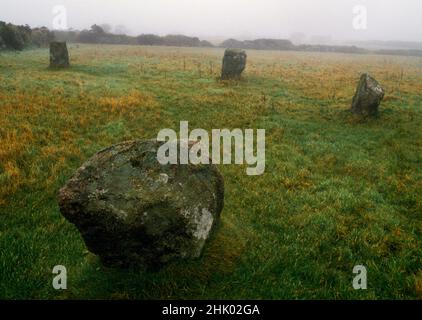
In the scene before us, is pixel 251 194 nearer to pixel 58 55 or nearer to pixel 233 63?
pixel 233 63

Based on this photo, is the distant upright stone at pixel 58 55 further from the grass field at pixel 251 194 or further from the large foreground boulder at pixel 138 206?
the large foreground boulder at pixel 138 206

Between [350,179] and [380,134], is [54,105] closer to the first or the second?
[350,179]

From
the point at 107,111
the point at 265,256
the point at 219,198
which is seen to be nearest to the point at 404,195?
the point at 265,256

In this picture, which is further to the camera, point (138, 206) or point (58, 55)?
point (58, 55)

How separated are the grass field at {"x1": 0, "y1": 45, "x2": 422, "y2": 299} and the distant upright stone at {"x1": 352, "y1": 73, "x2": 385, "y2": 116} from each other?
63cm

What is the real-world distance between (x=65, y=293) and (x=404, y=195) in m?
10.4

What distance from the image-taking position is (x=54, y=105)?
1891 cm

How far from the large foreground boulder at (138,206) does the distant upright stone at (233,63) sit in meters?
24.5

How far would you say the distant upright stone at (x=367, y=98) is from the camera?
19.6 metres

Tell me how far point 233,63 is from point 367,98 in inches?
552

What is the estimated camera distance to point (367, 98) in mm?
19688

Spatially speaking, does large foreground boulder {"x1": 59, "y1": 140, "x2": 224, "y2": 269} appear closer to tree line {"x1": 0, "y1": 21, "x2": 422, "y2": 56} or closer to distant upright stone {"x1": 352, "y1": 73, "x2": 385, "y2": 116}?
distant upright stone {"x1": 352, "y1": 73, "x2": 385, "y2": 116}

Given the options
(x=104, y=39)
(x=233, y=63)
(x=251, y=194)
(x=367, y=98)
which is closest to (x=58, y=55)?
(x=233, y=63)

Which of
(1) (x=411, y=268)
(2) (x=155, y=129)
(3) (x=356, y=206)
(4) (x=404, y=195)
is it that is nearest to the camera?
(1) (x=411, y=268)
